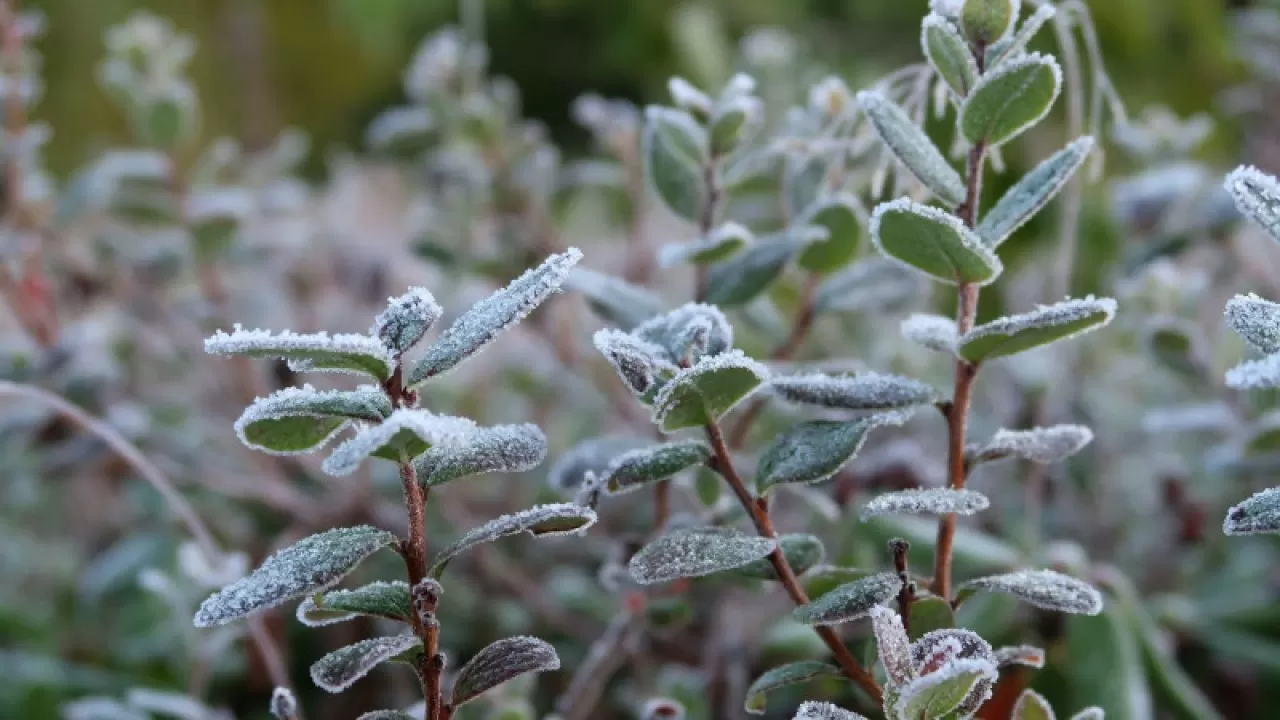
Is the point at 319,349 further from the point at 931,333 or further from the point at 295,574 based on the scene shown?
the point at 931,333

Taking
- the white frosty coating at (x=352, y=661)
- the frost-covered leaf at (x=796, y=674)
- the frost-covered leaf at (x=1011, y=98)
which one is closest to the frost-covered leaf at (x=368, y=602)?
the white frosty coating at (x=352, y=661)

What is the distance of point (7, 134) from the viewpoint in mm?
793

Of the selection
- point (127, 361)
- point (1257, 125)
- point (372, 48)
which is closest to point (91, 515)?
point (127, 361)

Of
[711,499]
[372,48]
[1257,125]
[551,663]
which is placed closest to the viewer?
[551,663]

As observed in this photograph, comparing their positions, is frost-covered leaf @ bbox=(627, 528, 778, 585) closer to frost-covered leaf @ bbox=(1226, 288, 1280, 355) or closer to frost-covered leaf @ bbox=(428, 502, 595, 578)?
frost-covered leaf @ bbox=(428, 502, 595, 578)

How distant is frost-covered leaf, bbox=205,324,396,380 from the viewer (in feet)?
0.93

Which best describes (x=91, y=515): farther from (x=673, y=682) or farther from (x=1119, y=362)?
(x=1119, y=362)

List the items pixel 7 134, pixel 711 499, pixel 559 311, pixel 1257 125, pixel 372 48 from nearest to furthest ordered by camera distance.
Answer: pixel 711 499 < pixel 7 134 < pixel 559 311 < pixel 1257 125 < pixel 372 48

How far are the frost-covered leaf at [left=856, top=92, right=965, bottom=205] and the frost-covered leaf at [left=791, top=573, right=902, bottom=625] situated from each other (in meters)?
0.12

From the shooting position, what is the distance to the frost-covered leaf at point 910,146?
346 mm

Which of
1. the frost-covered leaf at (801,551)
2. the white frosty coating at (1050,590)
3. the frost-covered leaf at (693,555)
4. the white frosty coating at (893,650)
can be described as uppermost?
the frost-covered leaf at (693,555)

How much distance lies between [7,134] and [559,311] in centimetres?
42

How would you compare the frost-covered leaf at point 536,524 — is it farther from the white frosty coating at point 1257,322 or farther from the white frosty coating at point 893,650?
the white frosty coating at point 1257,322

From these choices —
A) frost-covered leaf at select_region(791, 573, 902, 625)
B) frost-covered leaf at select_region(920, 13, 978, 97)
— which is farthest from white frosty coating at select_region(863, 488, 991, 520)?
frost-covered leaf at select_region(920, 13, 978, 97)
